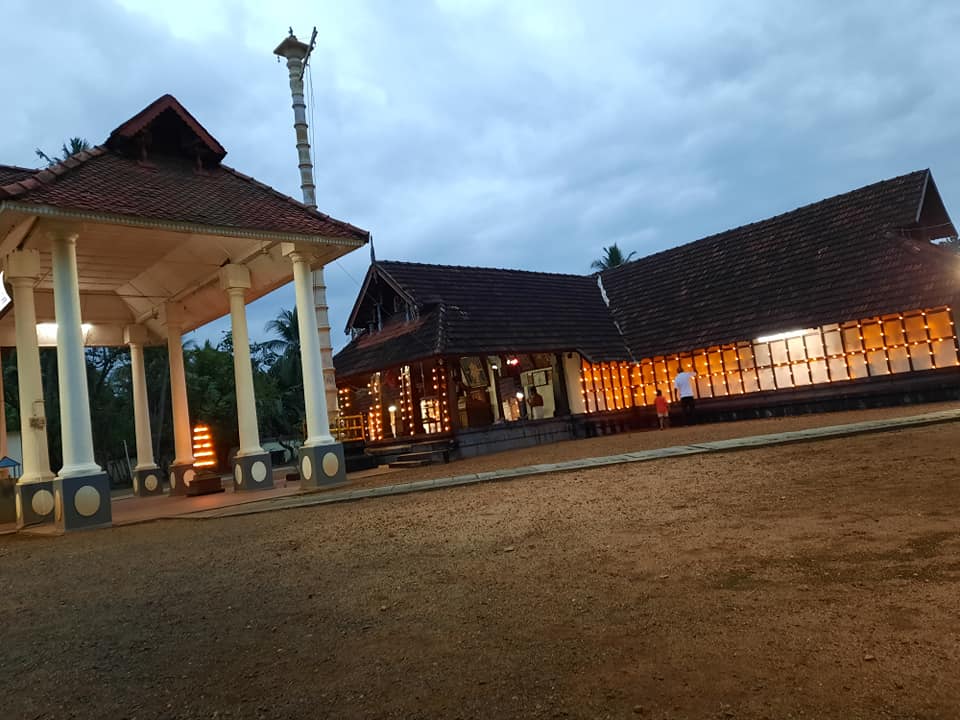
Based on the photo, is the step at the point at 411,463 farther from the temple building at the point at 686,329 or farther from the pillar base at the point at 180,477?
the pillar base at the point at 180,477

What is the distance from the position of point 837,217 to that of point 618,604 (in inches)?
711

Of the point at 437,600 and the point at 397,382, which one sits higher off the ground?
the point at 397,382

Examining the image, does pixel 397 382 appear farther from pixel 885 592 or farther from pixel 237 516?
pixel 885 592

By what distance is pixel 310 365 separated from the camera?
11969 millimetres

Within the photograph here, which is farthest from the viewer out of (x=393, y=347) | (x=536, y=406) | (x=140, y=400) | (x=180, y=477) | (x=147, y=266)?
(x=536, y=406)

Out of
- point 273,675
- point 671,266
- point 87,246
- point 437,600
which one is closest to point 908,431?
point 437,600

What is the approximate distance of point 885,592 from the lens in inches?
130

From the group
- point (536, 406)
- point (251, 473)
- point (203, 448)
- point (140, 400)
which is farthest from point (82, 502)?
point (536, 406)

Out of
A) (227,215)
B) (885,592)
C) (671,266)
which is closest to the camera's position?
(885,592)

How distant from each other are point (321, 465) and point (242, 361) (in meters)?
2.97

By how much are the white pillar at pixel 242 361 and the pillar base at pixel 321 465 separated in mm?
1447

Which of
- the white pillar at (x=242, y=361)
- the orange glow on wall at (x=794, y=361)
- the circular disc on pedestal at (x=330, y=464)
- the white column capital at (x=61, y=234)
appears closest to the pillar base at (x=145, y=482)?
the white pillar at (x=242, y=361)

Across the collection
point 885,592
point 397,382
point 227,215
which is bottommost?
point 885,592

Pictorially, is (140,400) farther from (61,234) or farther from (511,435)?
(511,435)
